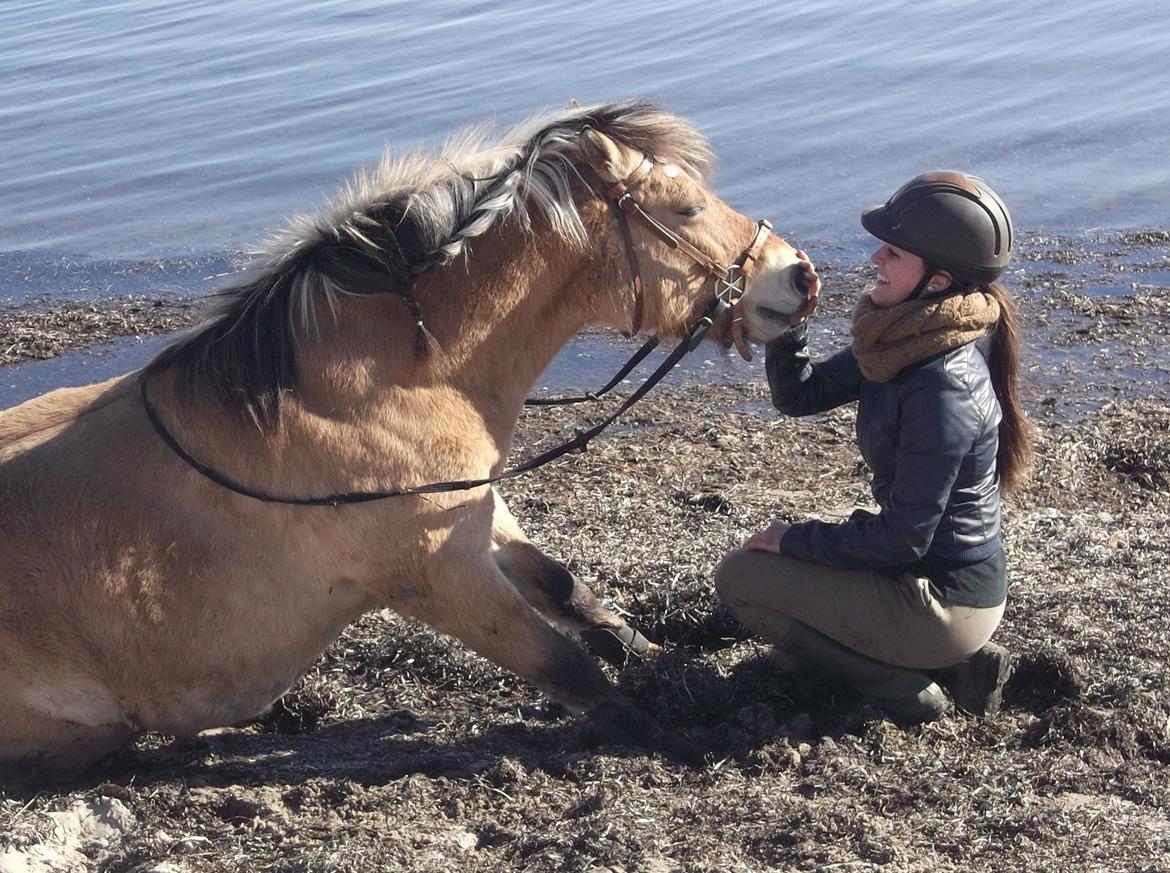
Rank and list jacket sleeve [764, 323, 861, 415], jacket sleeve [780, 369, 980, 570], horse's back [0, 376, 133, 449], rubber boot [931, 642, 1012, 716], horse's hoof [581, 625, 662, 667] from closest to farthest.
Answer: jacket sleeve [780, 369, 980, 570], horse's back [0, 376, 133, 449], rubber boot [931, 642, 1012, 716], jacket sleeve [764, 323, 861, 415], horse's hoof [581, 625, 662, 667]

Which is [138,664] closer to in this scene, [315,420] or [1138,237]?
[315,420]

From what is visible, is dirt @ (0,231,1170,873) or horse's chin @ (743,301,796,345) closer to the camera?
dirt @ (0,231,1170,873)

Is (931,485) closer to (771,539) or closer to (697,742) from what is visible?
(771,539)

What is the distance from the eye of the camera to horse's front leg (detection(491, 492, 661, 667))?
4.57 m

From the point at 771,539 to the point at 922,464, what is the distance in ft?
2.03

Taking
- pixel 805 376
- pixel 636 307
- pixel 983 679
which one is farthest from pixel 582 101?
pixel 983 679

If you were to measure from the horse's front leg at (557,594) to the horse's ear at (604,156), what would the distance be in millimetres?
1155

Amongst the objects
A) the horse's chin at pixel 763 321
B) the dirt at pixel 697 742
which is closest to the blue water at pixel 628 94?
the dirt at pixel 697 742

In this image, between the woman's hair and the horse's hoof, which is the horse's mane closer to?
the woman's hair

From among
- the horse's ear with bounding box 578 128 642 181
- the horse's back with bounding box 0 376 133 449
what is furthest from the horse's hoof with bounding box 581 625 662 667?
the horse's back with bounding box 0 376 133 449

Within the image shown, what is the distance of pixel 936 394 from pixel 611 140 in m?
1.23

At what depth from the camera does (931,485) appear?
390cm

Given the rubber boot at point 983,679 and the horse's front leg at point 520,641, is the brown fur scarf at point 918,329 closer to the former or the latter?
the rubber boot at point 983,679

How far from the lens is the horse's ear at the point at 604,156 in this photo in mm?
4062
